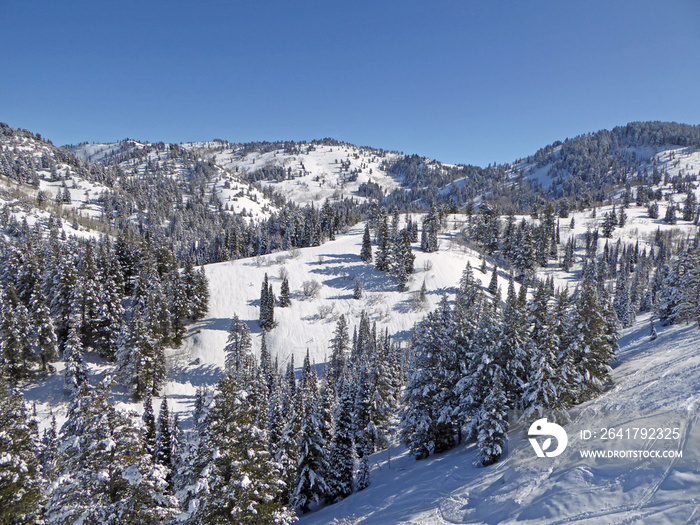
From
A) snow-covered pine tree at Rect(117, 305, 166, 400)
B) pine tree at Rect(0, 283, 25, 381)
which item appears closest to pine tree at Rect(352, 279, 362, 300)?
snow-covered pine tree at Rect(117, 305, 166, 400)

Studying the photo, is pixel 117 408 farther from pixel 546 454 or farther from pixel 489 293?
pixel 489 293

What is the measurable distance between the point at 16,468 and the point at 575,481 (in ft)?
76.5

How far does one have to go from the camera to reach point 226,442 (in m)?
13.8

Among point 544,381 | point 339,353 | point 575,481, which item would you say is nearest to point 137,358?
point 339,353

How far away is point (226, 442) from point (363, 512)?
1324 centimetres

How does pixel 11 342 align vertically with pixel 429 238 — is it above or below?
below

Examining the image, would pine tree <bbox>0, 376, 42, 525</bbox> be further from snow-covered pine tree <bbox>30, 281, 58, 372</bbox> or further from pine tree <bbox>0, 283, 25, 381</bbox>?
snow-covered pine tree <bbox>30, 281, 58, 372</bbox>

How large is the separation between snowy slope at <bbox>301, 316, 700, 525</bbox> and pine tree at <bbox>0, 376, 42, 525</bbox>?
633 inches

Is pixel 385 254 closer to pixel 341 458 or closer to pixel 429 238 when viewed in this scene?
pixel 429 238

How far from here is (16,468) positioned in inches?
535

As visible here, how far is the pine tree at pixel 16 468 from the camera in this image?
1316 centimetres

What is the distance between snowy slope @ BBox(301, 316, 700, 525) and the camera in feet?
41.1

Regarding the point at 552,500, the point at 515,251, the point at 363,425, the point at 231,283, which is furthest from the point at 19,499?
the point at 515,251

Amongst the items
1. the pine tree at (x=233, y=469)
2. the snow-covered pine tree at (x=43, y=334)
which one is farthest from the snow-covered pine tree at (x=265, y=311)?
the pine tree at (x=233, y=469)
